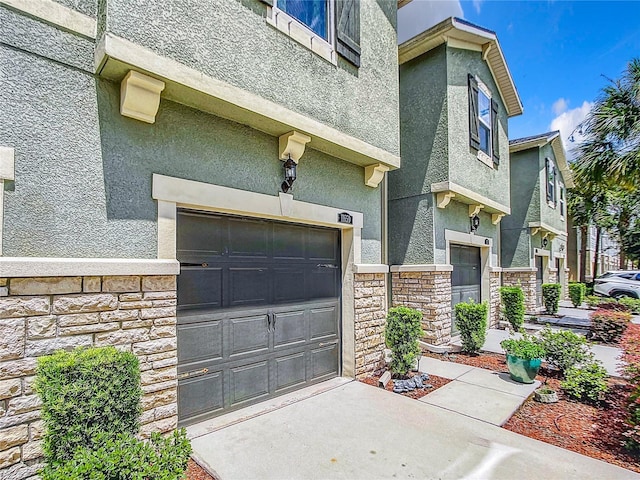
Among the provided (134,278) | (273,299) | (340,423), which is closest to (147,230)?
(134,278)

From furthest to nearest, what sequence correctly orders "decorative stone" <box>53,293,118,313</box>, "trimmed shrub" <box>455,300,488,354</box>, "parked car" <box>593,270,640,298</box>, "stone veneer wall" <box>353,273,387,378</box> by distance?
"parked car" <box>593,270,640,298</box>
"trimmed shrub" <box>455,300,488,354</box>
"stone veneer wall" <box>353,273,387,378</box>
"decorative stone" <box>53,293,118,313</box>

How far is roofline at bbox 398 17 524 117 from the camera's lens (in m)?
8.30

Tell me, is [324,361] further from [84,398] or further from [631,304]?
[631,304]

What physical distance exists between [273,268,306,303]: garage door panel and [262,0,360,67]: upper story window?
132 inches

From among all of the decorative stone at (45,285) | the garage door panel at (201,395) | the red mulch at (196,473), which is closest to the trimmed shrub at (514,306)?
the garage door panel at (201,395)

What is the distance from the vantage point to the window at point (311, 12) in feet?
16.6

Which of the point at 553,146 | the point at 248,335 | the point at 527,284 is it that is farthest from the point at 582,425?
the point at 553,146

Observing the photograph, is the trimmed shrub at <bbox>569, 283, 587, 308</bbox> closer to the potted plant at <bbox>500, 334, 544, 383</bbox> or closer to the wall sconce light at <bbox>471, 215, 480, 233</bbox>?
the wall sconce light at <bbox>471, 215, 480, 233</bbox>

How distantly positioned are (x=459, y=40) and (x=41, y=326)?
32.9 ft

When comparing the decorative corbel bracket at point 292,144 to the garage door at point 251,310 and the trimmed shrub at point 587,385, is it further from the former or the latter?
the trimmed shrub at point 587,385

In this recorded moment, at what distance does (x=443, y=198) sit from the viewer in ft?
27.7

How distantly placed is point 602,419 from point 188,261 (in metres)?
6.08

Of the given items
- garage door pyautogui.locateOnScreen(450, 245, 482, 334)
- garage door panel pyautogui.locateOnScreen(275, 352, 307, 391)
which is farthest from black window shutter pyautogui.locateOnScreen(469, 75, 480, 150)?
garage door panel pyautogui.locateOnScreen(275, 352, 307, 391)

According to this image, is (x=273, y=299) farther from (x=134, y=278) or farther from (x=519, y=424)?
(x=519, y=424)
